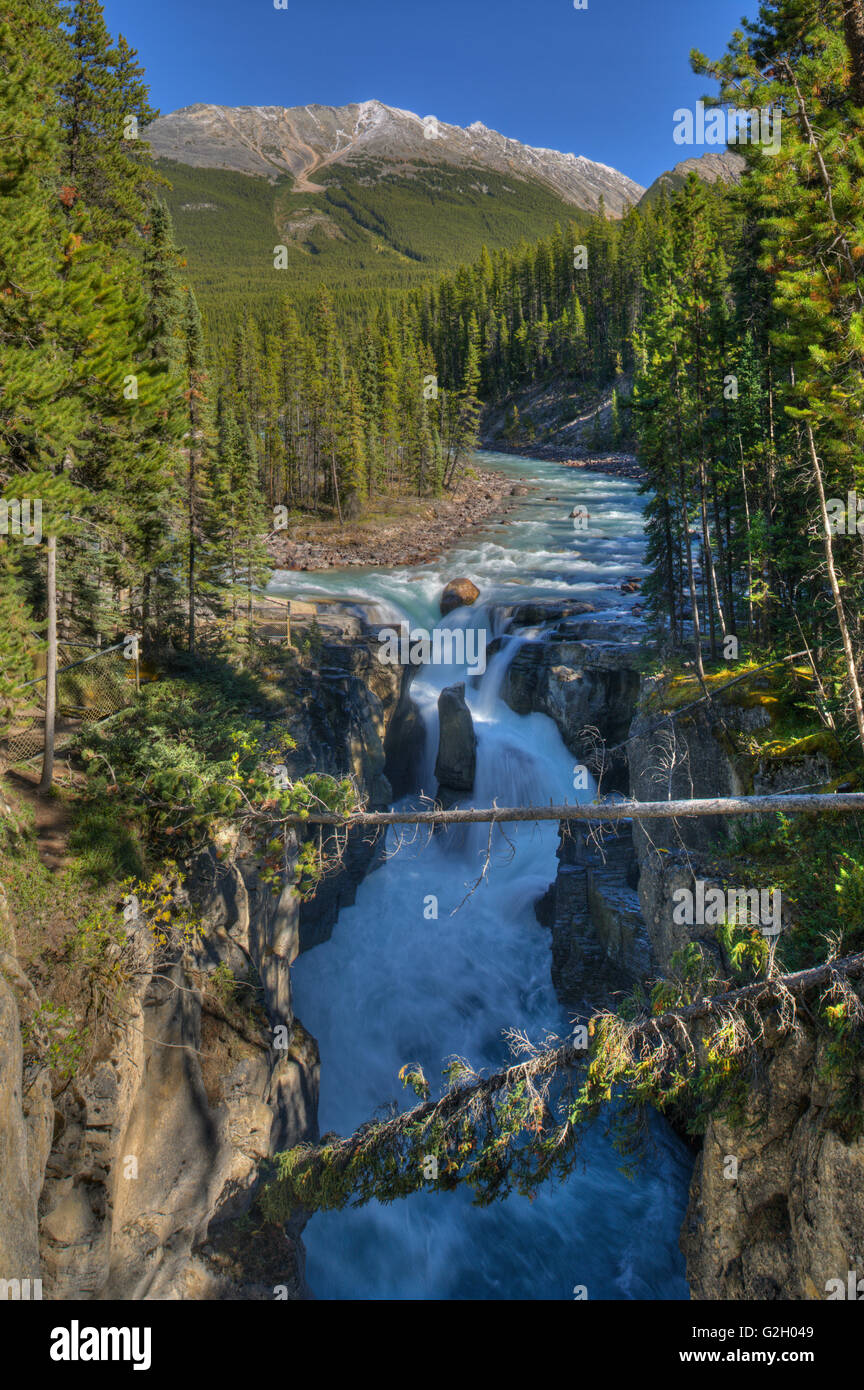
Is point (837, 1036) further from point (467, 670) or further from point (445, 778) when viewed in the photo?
point (467, 670)

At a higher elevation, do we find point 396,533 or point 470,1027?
point 396,533

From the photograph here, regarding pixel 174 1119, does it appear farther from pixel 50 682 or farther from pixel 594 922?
pixel 594 922

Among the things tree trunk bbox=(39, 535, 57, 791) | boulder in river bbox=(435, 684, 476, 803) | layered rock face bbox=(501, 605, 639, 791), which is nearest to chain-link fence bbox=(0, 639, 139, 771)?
tree trunk bbox=(39, 535, 57, 791)

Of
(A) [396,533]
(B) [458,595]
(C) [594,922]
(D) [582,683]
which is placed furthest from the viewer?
(A) [396,533]

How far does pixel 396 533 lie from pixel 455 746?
31.8 meters

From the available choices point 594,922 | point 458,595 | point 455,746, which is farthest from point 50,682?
point 458,595

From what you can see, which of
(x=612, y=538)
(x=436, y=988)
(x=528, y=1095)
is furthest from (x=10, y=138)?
(x=612, y=538)

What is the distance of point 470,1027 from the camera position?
1828 cm

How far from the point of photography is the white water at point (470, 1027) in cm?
1353

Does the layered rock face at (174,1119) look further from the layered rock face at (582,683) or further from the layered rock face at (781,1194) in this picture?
the layered rock face at (582,683)

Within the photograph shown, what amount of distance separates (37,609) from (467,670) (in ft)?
60.7

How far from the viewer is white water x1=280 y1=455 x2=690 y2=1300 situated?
13.5 m

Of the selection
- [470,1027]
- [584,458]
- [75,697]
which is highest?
[584,458]

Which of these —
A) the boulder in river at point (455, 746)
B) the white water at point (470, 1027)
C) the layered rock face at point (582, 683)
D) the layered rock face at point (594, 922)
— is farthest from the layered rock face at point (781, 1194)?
the boulder in river at point (455, 746)
